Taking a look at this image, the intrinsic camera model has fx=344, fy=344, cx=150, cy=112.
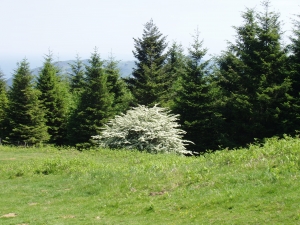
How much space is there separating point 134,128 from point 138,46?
58.4 feet

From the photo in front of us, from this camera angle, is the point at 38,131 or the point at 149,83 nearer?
the point at 38,131

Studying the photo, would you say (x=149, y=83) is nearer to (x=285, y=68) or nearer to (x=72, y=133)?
(x=72, y=133)

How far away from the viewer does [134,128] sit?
2219cm

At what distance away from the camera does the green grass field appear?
7.37 m

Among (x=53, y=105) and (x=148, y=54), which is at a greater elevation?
(x=148, y=54)

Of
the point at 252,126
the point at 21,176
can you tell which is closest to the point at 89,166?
the point at 21,176

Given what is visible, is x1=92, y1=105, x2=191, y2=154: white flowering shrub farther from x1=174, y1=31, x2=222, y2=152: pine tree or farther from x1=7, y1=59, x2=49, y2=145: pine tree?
x1=7, y1=59, x2=49, y2=145: pine tree

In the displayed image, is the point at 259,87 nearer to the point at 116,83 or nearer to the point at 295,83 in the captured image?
the point at 295,83

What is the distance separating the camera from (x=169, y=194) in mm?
9508

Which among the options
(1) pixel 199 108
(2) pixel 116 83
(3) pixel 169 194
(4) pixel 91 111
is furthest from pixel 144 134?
(2) pixel 116 83

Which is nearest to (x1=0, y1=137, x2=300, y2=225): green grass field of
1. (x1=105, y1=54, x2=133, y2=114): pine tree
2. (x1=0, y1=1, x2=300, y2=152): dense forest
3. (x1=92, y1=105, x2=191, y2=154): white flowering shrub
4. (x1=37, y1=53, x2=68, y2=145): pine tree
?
(x1=92, y1=105, x2=191, y2=154): white flowering shrub

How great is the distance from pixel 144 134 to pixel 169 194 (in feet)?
41.6

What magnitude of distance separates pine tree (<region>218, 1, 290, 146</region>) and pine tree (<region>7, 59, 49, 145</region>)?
51.7 feet

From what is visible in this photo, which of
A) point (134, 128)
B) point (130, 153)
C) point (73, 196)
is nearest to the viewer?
point (73, 196)
